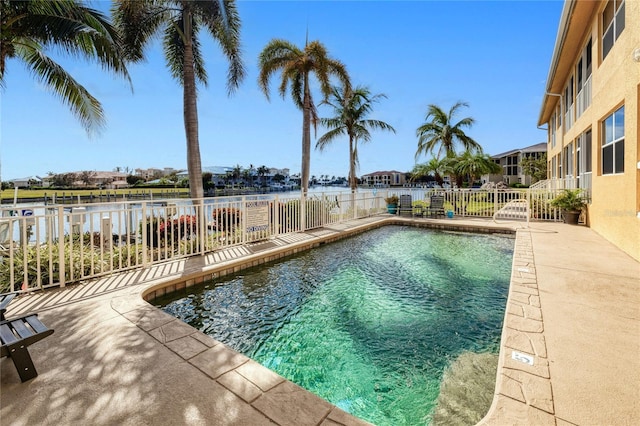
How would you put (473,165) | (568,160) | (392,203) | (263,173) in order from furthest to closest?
1. (263,173)
2. (473,165)
3. (392,203)
4. (568,160)

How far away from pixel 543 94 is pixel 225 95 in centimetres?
1452

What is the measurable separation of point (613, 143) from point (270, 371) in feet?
29.0

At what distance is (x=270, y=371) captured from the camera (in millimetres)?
2529

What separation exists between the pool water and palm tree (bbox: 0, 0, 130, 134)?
19.3 feet

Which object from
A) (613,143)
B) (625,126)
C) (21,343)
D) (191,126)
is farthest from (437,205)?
(21,343)

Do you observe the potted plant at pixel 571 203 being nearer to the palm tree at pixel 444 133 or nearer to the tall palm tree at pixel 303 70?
the tall palm tree at pixel 303 70

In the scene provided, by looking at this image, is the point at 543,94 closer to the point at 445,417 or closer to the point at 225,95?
the point at 225,95

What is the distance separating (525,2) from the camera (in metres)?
9.34

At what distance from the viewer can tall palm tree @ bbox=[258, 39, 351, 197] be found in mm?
12156

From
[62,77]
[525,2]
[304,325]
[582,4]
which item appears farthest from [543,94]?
[62,77]

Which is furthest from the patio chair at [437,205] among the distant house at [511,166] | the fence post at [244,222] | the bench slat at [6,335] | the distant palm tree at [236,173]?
the distant palm tree at [236,173]

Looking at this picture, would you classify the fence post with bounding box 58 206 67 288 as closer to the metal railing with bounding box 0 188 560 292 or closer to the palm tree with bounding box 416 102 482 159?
the metal railing with bounding box 0 188 560 292

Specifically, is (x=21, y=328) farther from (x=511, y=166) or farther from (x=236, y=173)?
(x=236, y=173)

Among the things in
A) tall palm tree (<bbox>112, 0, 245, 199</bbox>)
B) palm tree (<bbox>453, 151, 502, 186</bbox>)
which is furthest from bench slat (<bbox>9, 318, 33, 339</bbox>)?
palm tree (<bbox>453, 151, 502, 186</bbox>)
